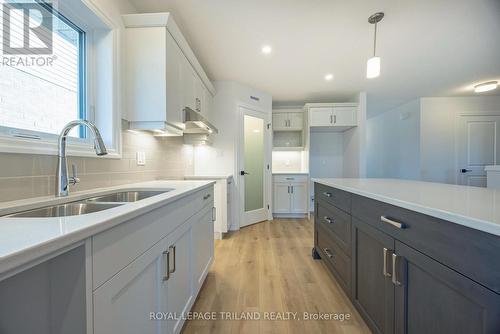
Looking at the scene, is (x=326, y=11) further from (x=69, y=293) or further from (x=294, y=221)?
(x=294, y=221)

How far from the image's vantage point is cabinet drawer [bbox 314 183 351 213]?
1569mm

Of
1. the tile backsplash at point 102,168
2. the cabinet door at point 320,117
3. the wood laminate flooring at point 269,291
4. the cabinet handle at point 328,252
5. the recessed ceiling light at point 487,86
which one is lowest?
the wood laminate flooring at point 269,291

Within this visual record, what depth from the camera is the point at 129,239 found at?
2.47 feet

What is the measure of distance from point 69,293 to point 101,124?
1.32 metres

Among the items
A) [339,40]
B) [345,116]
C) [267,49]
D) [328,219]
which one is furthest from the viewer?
[345,116]

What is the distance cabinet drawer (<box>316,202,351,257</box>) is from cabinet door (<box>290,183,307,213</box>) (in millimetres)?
2055

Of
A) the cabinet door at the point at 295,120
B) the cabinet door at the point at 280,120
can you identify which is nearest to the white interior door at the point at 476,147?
the cabinet door at the point at 295,120

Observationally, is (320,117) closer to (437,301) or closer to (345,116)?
(345,116)

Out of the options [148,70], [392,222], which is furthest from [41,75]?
[392,222]

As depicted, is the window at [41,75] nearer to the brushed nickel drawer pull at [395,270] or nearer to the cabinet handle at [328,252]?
the brushed nickel drawer pull at [395,270]

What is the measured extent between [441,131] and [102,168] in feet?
20.1

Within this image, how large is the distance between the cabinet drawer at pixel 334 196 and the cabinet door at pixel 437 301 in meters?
0.60

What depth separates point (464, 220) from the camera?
0.65 m

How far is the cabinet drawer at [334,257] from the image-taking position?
1.57 meters
